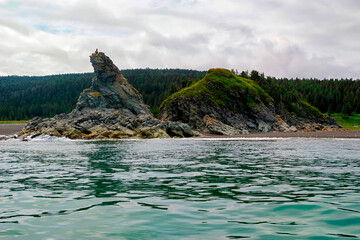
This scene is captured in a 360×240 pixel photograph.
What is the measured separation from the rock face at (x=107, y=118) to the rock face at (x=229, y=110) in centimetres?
1786

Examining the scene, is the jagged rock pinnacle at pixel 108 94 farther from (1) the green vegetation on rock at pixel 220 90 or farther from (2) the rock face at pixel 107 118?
(1) the green vegetation on rock at pixel 220 90

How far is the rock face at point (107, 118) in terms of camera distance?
71.2 metres

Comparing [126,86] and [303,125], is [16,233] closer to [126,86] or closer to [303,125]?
[126,86]

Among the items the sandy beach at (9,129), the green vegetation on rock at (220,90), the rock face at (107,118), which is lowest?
the sandy beach at (9,129)

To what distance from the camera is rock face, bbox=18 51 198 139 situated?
71.2m

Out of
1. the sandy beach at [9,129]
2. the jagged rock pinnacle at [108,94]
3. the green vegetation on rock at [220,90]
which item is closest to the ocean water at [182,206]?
the jagged rock pinnacle at [108,94]

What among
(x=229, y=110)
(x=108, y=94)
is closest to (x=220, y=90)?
(x=229, y=110)

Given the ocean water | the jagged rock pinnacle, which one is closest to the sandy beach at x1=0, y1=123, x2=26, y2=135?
the jagged rock pinnacle

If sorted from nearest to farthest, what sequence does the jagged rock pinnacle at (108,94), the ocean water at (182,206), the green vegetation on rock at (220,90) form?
the ocean water at (182,206), the jagged rock pinnacle at (108,94), the green vegetation on rock at (220,90)

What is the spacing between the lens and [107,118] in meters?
78.4

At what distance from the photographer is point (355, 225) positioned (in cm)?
805

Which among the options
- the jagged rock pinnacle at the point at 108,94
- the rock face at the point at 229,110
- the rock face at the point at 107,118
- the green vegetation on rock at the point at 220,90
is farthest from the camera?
the green vegetation on rock at the point at 220,90

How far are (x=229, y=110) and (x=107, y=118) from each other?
45.7 m

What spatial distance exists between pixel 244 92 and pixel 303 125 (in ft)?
77.7
